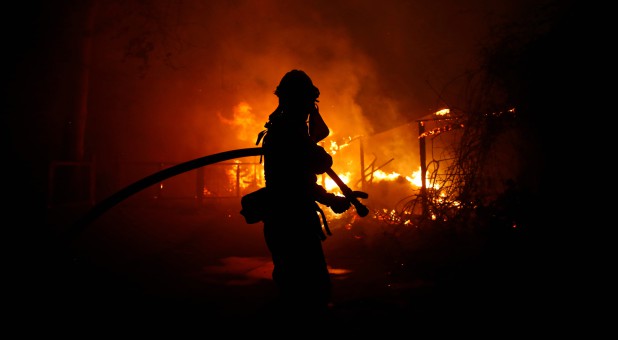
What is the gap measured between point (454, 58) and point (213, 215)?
13320 millimetres

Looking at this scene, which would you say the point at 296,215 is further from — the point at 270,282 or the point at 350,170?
the point at 350,170

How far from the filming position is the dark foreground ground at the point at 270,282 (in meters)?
3.97

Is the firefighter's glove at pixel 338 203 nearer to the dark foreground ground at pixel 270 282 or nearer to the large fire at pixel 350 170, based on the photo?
the dark foreground ground at pixel 270 282

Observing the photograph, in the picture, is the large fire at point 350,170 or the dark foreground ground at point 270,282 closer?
the dark foreground ground at point 270,282

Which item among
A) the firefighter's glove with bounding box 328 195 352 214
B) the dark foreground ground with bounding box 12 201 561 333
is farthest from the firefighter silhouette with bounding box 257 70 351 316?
the dark foreground ground with bounding box 12 201 561 333

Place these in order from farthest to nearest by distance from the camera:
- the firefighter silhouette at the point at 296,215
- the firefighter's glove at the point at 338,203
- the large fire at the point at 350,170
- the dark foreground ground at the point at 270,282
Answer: the large fire at the point at 350,170 < the dark foreground ground at the point at 270,282 < the firefighter's glove at the point at 338,203 < the firefighter silhouette at the point at 296,215

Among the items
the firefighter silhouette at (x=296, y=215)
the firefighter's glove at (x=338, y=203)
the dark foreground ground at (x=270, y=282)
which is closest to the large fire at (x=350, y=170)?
the dark foreground ground at (x=270, y=282)

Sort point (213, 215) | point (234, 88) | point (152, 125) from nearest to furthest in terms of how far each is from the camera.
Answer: point (213, 215) → point (152, 125) → point (234, 88)

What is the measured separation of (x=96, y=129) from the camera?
1812 cm

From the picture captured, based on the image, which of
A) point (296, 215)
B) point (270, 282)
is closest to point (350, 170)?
point (270, 282)

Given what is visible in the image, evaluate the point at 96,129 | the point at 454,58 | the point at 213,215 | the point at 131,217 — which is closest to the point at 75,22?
the point at 96,129

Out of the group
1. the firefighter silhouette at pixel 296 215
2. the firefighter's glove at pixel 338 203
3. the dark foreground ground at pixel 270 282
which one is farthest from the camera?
the dark foreground ground at pixel 270 282

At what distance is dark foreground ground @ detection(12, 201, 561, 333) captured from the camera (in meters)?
3.97

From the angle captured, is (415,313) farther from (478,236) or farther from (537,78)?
(537,78)
